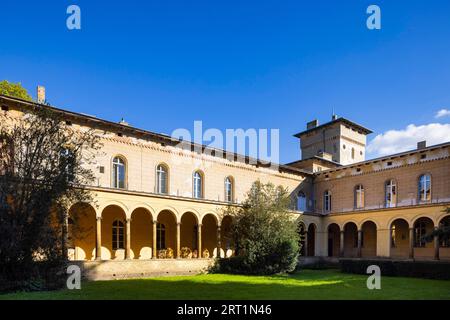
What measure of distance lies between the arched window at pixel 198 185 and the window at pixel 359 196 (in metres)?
13.3

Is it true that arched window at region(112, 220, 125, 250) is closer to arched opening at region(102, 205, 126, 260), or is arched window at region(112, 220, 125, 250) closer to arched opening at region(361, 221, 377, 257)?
arched opening at region(102, 205, 126, 260)

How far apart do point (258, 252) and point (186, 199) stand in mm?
5603

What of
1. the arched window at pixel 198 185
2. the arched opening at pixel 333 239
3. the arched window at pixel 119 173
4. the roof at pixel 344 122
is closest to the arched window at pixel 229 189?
the arched window at pixel 198 185

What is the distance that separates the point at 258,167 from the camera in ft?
94.8

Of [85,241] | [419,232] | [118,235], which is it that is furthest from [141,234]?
[419,232]

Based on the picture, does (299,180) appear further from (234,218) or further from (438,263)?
(438,263)

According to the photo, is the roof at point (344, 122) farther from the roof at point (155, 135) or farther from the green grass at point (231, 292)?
the green grass at point (231, 292)

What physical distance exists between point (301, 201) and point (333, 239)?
4.89 metres

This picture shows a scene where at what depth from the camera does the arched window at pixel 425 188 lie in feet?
81.7

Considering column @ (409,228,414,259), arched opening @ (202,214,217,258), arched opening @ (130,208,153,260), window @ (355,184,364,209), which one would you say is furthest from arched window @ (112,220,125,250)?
column @ (409,228,414,259)

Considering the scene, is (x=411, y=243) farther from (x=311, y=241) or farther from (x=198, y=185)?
(x=198, y=185)

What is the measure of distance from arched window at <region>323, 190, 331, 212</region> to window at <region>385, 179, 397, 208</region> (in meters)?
5.31

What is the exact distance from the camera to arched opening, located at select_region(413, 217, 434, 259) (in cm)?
2525
